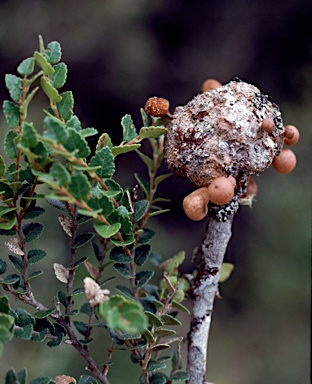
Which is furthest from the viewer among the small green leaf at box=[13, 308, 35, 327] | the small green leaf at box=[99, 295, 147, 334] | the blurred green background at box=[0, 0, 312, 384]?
the blurred green background at box=[0, 0, 312, 384]

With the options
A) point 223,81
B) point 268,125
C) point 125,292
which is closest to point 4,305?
point 125,292

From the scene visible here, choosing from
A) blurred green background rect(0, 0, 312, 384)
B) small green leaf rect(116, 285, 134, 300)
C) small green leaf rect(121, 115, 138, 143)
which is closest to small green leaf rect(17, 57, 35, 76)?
small green leaf rect(121, 115, 138, 143)

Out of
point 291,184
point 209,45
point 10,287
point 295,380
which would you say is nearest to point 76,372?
point 295,380

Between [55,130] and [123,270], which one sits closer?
[55,130]

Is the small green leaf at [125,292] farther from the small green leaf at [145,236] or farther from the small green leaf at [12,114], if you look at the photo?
the small green leaf at [12,114]

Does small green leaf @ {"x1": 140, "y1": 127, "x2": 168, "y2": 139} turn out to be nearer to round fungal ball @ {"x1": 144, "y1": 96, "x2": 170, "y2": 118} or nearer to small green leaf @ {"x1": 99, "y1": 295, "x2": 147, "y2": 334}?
round fungal ball @ {"x1": 144, "y1": 96, "x2": 170, "y2": 118}

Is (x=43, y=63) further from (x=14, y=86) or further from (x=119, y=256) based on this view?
(x=119, y=256)

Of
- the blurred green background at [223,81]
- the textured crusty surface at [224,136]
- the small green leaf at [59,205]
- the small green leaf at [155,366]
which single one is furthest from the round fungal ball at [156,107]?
the blurred green background at [223,81]

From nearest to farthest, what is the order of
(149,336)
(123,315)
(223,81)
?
(123,315)
(149,336)
(223,81)

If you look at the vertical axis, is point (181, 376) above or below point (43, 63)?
below

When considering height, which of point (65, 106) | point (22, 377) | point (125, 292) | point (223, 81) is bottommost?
point (22, 377)
